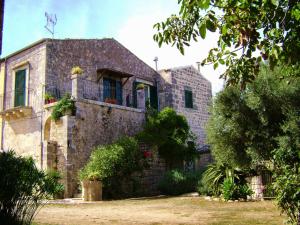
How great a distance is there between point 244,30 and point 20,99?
54.6 feet

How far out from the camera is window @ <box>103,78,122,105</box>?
2007 centimetres

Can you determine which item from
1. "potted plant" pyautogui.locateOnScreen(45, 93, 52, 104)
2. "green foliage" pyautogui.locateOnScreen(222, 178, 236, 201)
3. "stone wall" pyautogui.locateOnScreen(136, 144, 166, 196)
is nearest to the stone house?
"potted plant" pyautogui.locateOnScreen(45, 93, 52, 104)

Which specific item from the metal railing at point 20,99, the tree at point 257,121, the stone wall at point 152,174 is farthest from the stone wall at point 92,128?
the tree at point 257,121

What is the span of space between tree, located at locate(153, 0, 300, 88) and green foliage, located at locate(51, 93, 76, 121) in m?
12.3

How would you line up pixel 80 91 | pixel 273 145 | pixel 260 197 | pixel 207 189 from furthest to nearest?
pixel 80 91 < pixel 207 189 < pixel 260 197 < pixel 273 145

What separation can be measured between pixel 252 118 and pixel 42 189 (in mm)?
7235

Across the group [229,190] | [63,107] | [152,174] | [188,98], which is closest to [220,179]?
[229,190]

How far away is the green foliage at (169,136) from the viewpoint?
18.4 metres

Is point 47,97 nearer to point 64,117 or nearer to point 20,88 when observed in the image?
point 64,117

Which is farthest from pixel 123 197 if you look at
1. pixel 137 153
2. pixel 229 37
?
pixel 229 37

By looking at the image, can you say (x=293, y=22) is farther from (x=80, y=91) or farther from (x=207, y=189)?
(x=80, y=91)

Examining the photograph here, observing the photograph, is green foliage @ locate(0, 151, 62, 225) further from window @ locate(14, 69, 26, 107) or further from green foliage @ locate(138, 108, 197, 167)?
window @ locate(14, 69, 26, 107)

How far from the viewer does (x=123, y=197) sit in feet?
51.3

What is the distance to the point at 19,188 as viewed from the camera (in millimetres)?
5105
